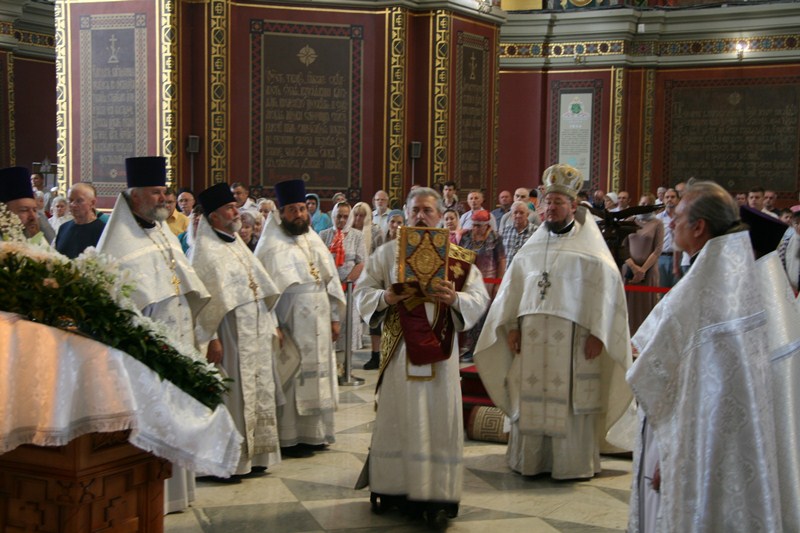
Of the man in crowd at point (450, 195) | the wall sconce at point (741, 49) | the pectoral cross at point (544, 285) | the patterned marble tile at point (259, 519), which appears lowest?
the patterned marble tile at point (259, 519)

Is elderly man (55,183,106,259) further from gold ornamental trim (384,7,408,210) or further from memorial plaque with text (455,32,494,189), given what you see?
memorial plaque with text (455,32,494,189)

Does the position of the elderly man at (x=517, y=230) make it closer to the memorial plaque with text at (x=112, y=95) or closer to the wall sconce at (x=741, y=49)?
the memorial plaque with text at (x=112, y=95)

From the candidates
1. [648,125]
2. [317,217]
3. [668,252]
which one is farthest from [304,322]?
[648,125]

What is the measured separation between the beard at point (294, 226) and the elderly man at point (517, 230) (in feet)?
12.9

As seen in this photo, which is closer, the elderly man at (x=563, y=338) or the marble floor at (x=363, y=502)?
the marble floor at (x=363, y=502)

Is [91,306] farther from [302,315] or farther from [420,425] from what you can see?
[302,315]

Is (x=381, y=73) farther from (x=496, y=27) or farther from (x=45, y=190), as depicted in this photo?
(x=45, y=190)

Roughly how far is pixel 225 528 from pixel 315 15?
9.76 metres

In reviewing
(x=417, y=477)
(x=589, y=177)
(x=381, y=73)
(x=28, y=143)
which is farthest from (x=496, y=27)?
(x=417, y=477)

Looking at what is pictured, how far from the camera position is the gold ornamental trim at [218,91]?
13.5 meters

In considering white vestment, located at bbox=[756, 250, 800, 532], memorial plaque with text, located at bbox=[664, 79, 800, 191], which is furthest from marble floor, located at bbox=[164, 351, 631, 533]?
memorial plaque with text, located at bbox=[664, 79, 800, 191]

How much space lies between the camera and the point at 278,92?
13.9 meters

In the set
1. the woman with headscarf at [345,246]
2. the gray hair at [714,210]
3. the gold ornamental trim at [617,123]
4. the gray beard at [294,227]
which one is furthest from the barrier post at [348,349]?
the gold ornamental trim at [617,123]

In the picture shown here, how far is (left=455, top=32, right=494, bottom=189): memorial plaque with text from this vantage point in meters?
15.0
